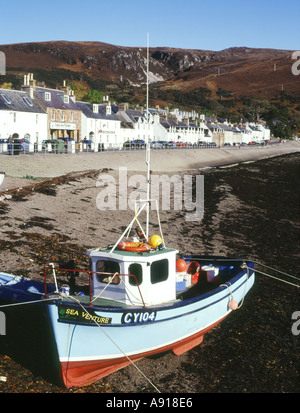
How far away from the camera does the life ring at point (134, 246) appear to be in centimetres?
1116

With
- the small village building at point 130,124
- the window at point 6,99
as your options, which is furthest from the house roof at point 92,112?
the window at point 6,99

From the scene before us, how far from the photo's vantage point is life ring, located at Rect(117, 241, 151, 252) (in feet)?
36.6

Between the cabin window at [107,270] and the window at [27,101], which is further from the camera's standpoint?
the window at [27,101]

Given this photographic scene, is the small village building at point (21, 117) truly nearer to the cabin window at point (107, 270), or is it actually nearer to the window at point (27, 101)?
the window at point (27, 101)

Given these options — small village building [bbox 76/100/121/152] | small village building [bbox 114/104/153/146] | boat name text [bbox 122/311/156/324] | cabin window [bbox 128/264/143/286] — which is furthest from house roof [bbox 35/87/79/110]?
boat name text [bbox 122/311/156/324]

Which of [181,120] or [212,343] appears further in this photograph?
[181,120]

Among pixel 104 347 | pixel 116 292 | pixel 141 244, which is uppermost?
pixel 141 244

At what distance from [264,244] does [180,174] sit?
84.2 feet

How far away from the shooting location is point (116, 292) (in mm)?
11023

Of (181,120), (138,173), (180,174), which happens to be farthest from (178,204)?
(181,120)

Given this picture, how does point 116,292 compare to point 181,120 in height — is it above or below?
below

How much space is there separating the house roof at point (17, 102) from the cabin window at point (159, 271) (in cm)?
4544

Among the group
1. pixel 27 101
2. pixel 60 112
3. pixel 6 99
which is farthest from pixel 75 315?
pixel 60 112

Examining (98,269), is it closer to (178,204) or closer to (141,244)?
(141,244)
